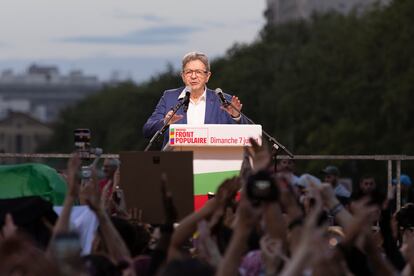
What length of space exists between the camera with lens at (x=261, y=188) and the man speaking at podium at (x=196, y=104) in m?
4.74

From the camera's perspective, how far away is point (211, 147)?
14.0 m

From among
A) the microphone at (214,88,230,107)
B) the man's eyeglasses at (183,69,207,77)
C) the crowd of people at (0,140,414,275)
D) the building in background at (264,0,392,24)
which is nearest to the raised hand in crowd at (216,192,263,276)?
the crowd of people at (0,140,414,275)

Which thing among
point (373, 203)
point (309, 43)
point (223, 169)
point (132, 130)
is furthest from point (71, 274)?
point (132, 130)

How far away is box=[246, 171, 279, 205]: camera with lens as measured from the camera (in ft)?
32.4

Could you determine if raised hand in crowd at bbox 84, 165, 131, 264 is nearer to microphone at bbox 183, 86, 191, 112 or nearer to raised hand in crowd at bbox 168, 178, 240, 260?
raised hand in crowd at bbox 168, 178, 240, 260

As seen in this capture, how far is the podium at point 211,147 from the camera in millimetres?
13922

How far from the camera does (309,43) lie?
89.4 m

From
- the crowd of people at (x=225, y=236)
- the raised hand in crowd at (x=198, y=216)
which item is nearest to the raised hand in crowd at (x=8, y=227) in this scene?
the crowd of people at (x=225, y=236)

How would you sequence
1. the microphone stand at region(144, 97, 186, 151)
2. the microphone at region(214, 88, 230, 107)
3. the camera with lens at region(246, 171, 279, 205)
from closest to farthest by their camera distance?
1. the camera with lens at region(246, 171, 279, 205)
2. the microphone stand at region(144, 97, 186, 151)
3. the microphone at region(214, 88, 230, 107)

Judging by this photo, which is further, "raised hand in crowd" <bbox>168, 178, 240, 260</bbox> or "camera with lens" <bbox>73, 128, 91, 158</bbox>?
"camera with lens" <bbox>73, 128, 91, 158</bbox>

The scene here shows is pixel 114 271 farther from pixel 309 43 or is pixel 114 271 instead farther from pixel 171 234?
pixel 309 43

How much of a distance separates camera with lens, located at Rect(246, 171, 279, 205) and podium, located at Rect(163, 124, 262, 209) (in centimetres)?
388

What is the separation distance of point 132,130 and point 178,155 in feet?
324

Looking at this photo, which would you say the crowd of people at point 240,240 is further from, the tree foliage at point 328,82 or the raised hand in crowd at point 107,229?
the tree foliage at point 328,82
